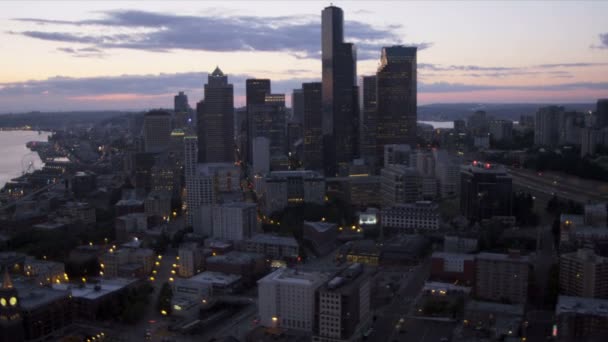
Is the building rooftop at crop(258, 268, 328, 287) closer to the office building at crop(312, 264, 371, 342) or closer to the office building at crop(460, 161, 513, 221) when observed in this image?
the office building at crop(312, 264, 371, 342)

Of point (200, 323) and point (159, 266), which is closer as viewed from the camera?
point (200, 323)

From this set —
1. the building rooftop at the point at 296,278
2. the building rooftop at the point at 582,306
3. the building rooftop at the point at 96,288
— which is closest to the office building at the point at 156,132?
the building rooftop at the point at 96,288

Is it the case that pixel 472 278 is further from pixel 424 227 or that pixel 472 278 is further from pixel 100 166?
pixel 100 166

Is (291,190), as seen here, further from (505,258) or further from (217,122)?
(217,122)

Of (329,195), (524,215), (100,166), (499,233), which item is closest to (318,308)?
(499,233)

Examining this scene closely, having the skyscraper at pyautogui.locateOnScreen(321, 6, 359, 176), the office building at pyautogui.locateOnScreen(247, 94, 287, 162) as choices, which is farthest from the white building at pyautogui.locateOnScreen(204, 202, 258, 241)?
the office building at pyautogui.locateOnScreen(247, 94, 287, 162)

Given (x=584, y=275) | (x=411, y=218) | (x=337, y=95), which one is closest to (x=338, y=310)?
(x=584, y=275)
